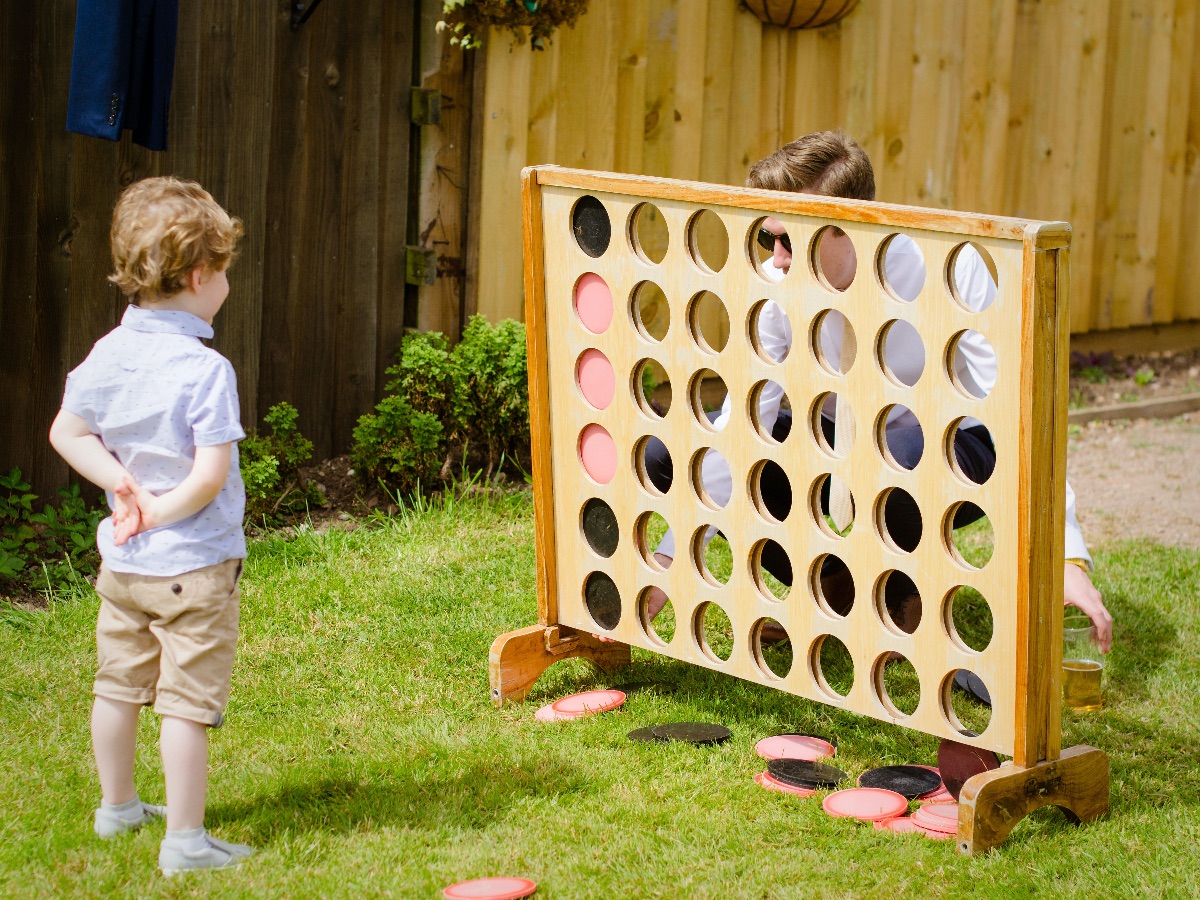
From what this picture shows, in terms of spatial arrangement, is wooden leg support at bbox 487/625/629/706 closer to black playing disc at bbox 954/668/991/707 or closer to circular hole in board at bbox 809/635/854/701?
circular hole in board at bbox 809/635/854/701

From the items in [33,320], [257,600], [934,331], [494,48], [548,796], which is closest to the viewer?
[934,331]

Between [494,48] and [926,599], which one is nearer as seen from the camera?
[926,599]

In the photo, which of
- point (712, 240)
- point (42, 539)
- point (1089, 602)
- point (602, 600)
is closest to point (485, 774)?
point (602, 600)

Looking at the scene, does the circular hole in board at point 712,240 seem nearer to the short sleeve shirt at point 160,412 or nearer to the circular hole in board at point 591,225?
the circular hole in board at point 591,225

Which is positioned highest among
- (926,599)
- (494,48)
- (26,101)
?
(494,48)

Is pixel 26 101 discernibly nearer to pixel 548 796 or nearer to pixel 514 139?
pixel 514 139

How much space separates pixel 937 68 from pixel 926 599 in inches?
192

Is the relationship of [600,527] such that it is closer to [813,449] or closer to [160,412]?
[813,449]

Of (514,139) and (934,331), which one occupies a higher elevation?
(514,139)

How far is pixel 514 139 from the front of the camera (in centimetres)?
579

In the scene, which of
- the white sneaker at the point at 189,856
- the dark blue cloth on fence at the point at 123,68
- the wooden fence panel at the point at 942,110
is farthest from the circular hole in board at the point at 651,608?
the wooden fence panel at the point at 942,110

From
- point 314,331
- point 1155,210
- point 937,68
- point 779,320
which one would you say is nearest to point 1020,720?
point 779,320

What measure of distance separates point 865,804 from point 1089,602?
0.78 metres

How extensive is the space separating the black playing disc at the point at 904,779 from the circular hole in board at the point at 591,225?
1.44 m
